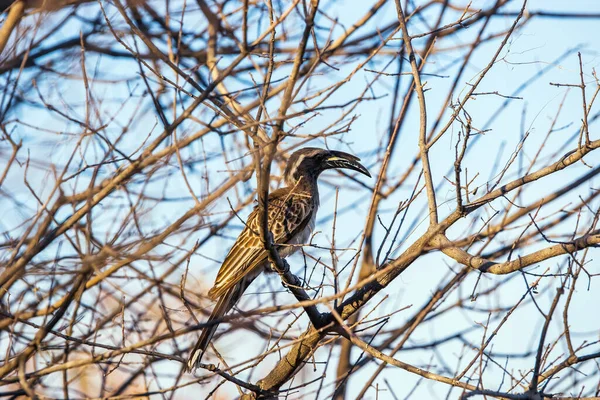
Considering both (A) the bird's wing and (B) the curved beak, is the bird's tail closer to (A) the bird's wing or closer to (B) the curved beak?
(A) the bird's wing

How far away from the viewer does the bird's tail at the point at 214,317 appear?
4898 mm

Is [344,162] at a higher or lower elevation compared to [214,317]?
higher

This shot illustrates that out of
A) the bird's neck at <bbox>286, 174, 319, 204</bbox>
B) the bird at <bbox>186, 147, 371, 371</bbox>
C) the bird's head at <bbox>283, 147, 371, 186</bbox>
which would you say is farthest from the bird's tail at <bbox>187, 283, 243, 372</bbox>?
the bird's head at <bbox>283, 147, 371, 186</bbox>

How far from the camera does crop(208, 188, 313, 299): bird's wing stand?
17.5 feet

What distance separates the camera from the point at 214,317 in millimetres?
5316

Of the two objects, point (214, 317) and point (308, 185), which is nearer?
point (214, 317)

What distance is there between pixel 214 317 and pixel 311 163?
1.99 m

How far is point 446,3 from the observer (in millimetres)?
7645

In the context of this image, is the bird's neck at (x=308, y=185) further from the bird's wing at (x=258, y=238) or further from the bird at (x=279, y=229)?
the bird's wing at (x=258, y=238)

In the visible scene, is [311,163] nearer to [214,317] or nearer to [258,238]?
[258,238]

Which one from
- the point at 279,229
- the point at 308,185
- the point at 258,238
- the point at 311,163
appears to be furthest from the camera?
the point at 311,163

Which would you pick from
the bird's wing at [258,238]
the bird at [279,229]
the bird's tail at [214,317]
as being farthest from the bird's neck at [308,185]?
the bird's tail at [214,317]

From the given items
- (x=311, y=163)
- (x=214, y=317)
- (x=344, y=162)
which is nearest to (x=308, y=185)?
(x=311, y=163)

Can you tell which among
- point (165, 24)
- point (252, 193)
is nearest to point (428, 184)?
point (252, 193)
